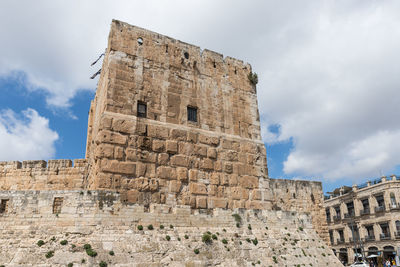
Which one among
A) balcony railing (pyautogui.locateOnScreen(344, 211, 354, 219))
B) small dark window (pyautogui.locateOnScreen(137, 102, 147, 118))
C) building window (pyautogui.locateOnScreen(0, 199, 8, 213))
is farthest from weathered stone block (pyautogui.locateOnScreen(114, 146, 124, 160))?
balcony railing (pyautogui.locateOnScreen(344, 211, 354, 219))

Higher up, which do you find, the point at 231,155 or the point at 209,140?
the point at 209,140

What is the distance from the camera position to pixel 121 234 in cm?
852

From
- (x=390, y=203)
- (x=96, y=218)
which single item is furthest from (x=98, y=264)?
(x=390, y=203)

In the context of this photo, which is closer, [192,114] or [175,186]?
[175,186]

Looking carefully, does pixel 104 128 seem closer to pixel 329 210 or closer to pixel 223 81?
pixel 223 81

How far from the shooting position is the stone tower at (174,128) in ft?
33.6

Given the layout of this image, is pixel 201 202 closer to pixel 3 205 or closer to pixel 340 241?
pixel 3 205

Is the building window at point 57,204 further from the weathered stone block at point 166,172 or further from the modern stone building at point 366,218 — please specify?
the modern stone building at point 366,218

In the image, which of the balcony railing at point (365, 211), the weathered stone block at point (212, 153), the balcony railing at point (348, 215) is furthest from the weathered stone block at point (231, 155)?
the balcony railing at point (348, 215)

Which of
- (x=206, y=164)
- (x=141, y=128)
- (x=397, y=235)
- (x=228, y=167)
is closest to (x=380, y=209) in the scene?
(x=397, y=235)

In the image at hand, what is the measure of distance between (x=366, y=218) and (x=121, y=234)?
3030cm

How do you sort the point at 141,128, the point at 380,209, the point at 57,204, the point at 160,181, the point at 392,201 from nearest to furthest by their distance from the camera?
the point at 57,204 → the point at 160,181 → the point at 141,128 → the point at 392,201 → the point at 380,209

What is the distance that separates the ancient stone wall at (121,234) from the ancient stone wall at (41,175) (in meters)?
3.57

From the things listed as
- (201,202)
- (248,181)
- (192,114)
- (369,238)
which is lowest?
(369,238)
